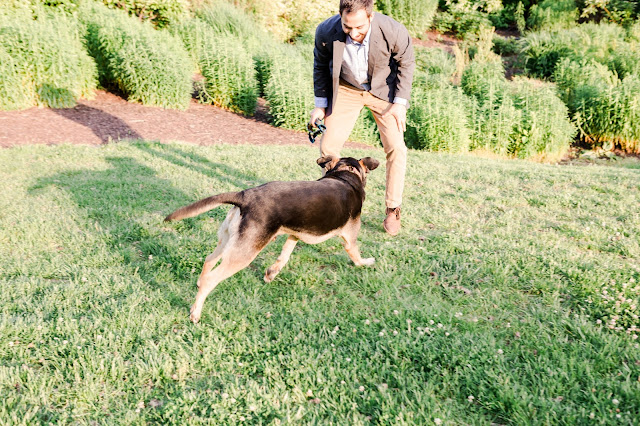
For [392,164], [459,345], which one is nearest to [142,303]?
[459,345]

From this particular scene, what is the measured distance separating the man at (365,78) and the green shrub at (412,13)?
1536 centimetres

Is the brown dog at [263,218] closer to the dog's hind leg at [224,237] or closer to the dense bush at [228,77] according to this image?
the dog's hind leg at [224,237]

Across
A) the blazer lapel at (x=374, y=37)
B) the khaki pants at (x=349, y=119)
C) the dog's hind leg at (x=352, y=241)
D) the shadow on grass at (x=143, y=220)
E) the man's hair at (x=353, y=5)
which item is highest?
the man's hair at (x=353, y=5)

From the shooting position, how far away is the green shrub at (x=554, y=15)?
18.0m

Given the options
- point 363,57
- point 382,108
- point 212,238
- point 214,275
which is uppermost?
point 363,57

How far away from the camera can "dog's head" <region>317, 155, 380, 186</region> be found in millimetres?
4074

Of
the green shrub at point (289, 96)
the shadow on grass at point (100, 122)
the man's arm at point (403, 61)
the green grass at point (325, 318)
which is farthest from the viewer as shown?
the green shrub at point (289, 96)

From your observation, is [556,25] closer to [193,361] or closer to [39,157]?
[39,157]

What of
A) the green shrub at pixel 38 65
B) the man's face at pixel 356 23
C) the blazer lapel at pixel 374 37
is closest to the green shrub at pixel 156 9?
the green shrub at pixel 38 65

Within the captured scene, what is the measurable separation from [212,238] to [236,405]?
2301mm

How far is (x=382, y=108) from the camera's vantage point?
4.66 metres

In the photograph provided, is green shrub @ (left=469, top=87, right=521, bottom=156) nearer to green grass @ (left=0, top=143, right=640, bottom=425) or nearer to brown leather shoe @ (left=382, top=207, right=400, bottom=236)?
green grass @ (left=0, top=143, right=640, bottom=425)

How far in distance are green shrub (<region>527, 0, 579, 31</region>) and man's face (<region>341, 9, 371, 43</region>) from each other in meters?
16.9

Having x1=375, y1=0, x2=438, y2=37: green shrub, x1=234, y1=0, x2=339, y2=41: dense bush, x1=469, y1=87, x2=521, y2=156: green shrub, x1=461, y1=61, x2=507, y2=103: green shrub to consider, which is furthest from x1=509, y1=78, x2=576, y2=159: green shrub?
x1=375, y1=0, x2=438, y2=37: green shrub
